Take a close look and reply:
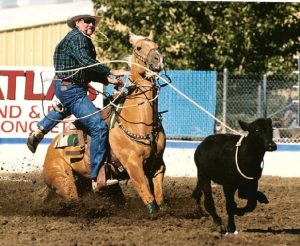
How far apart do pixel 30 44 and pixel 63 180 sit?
1546cm

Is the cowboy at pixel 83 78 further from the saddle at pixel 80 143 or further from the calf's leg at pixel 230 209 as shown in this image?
the calf's leg at pixel 230 209

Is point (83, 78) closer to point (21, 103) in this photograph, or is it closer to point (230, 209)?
point (230, 209)

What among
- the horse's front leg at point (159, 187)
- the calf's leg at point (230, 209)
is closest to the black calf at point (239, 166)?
the calf's leg at point (230, 209)

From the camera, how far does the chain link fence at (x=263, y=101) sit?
1897cm

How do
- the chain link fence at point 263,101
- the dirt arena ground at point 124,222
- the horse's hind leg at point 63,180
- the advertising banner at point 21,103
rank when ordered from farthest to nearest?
the chain link fence at point 263,101, the advertising banner at point 21,103, the horse's hind leg at point 63,180, the dirt arena ground at point 124,222

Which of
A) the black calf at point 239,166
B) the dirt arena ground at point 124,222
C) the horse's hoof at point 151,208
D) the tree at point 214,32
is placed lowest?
the dirt arena ground at point 124,222

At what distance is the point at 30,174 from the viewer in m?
18.0

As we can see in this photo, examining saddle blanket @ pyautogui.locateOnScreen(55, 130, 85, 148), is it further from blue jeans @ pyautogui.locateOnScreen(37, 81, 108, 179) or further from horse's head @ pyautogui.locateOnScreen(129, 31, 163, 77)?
horse's head @ pyautogui.locateOnScreen(129, 31, 163, 77)

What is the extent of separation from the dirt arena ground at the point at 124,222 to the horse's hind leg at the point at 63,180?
0.41ft

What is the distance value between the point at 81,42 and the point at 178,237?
288cm

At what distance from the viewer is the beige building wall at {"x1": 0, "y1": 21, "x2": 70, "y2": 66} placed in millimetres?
26703

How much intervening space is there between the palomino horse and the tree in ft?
36.6

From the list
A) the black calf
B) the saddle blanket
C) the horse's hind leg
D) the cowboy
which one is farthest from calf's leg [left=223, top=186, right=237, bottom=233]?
the horse's hind leg

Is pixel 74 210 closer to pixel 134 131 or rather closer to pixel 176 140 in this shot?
pixel 134 131
